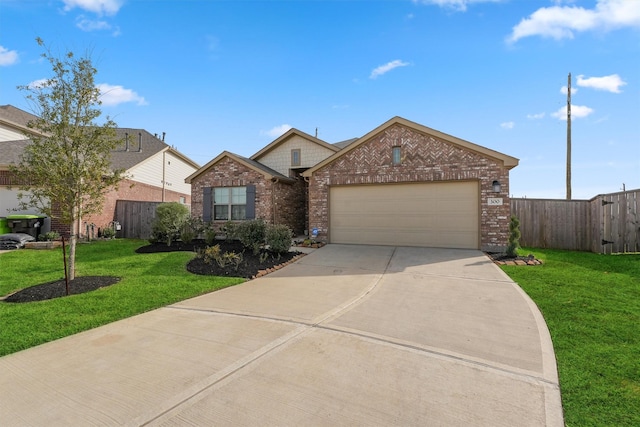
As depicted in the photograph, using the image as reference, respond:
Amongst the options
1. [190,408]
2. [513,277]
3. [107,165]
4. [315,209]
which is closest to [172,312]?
[190,408]

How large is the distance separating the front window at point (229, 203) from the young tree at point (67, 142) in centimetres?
716

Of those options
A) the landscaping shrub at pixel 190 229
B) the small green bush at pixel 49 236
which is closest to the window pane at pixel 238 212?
the landscaping shrub at pixel 190 229

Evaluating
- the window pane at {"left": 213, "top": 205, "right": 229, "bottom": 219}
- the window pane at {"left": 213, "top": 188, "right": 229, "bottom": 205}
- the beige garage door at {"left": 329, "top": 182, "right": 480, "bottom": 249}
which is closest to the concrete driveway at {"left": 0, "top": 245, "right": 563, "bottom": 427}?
the beige garage door at {"left": 329, "top": 182, "right": 480, "bottom": 249}

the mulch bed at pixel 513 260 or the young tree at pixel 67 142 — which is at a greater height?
the young tree at pixel 67 142

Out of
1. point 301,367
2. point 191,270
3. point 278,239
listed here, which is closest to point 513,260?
point 278,239

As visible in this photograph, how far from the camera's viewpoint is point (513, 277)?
6.95m

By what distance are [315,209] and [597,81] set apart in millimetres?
9838

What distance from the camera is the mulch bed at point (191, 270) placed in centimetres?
579

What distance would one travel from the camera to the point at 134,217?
1548 centimetres

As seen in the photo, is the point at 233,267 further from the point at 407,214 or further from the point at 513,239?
the point at 513,239

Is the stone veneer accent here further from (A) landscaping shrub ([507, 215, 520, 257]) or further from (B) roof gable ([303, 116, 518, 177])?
(A) landscaping shrub ([507, 215, 520, 257])

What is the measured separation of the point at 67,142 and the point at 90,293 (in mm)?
3083

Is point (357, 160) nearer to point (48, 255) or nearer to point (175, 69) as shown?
point (175, 69)

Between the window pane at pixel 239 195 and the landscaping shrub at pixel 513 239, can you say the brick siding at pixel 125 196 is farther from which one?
the landscaping shrub at pixel 513 239
